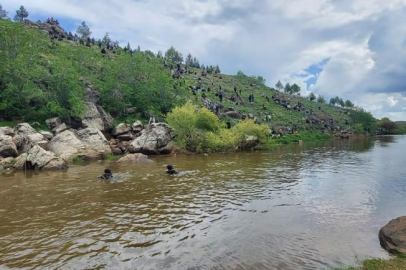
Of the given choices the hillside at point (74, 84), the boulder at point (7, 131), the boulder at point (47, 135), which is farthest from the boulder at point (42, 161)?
the hillside at point (74, 84)

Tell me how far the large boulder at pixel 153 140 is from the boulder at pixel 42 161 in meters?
15.2

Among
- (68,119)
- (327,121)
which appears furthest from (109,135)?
(327,121)

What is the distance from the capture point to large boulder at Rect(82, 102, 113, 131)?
179 feet

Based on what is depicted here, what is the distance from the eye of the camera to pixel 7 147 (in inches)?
1474

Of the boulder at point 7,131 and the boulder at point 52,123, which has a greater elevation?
the boulder at point 52,123

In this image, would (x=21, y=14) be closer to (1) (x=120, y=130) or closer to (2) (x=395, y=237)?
(1) (x=120, y=130)

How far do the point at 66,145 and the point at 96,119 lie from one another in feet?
48.3

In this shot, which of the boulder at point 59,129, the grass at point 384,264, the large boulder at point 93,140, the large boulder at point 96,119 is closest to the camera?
the grass at point 384,264

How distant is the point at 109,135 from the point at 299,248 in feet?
165

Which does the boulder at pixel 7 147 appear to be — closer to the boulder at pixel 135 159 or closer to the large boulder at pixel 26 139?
the large boulder at pixel 26 139

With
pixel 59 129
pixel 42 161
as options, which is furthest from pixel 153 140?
pixel 42 161

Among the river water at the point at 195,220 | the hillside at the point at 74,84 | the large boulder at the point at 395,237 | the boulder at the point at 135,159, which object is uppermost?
the hillside at the point at 74,84

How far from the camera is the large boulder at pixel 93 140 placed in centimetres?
4528

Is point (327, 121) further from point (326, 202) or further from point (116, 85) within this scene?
point (326, 202)
